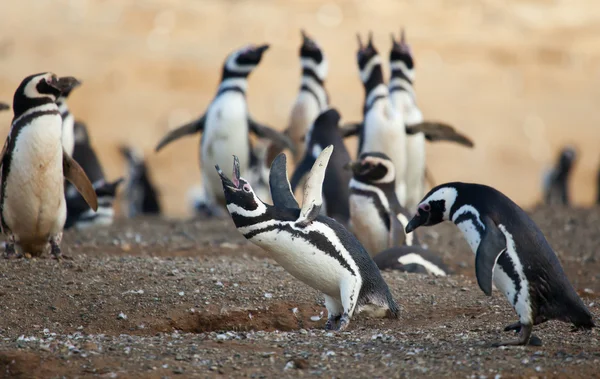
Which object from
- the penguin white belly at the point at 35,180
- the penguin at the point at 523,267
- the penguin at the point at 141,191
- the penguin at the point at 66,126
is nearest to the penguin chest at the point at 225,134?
the penguin at the point at 66,126

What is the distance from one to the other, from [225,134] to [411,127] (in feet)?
6.44

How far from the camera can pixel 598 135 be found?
24.3 meters

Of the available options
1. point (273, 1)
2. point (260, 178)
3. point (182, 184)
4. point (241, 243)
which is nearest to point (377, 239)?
point (241, 243)

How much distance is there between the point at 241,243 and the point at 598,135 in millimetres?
17551

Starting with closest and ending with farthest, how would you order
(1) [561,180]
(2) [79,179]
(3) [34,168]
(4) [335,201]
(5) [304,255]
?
(5) [304,255], (3) [34,168], (2) [79,179], (4) [335,201], (1) [561,180]

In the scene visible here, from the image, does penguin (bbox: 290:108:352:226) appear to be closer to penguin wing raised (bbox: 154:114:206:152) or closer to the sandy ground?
the sandy ground

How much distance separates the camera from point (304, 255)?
16.0ft

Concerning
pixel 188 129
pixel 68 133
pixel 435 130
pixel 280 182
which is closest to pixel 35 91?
pixel 280 182

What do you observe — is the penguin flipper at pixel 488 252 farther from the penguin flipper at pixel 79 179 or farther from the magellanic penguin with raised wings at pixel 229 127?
the magellanic penguin with raised wings at pixel 229 127

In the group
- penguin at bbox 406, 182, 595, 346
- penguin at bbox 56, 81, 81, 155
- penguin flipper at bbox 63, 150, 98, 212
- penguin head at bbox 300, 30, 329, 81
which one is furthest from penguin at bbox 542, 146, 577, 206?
penguin at bbox 406, 182, 595, 346

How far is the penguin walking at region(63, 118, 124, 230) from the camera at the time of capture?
10359mm

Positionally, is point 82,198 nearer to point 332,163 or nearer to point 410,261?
point 332,163

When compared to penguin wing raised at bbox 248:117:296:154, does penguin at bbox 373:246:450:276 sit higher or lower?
lower

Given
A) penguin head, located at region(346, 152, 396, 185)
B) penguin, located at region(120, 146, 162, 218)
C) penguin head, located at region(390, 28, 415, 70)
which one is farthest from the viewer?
penguin, located at region(120, 146, 162, 218)
